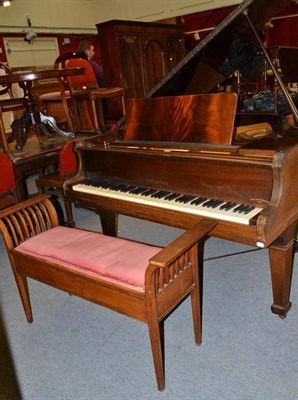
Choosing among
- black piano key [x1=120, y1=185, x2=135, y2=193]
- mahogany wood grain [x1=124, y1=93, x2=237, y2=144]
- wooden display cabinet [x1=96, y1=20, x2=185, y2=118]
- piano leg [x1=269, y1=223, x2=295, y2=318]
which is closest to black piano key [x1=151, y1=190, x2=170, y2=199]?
black piano key [x1=120, y1=185, x2=135, y2=193]

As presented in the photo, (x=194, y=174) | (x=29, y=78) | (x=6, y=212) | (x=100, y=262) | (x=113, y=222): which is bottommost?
(x=113, y=222)

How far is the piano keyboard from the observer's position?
1727mm

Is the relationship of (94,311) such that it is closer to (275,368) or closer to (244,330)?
(244,330)

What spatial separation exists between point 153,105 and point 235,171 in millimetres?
749

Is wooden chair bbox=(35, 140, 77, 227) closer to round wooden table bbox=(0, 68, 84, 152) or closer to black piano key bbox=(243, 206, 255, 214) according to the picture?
round wooden table bbox=(0, 68, 84, 152)

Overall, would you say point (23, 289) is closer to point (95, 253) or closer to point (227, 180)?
point (95, 253)

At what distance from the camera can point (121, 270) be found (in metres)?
1.63

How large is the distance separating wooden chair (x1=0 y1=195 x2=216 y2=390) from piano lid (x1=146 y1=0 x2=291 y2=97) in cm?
112

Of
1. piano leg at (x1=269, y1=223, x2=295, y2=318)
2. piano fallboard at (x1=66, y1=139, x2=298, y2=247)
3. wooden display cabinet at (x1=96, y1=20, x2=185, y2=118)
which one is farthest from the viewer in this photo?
wooden display cabinet at (x1=96, y1=20, x2=185, y2=118)

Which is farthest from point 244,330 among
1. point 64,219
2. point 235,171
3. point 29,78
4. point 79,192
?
point 29,78

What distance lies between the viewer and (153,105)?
223 cm

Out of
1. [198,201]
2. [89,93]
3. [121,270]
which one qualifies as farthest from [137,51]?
[121,270]

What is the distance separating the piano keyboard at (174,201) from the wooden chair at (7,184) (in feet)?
3.33

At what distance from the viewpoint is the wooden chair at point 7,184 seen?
3.11 meters
